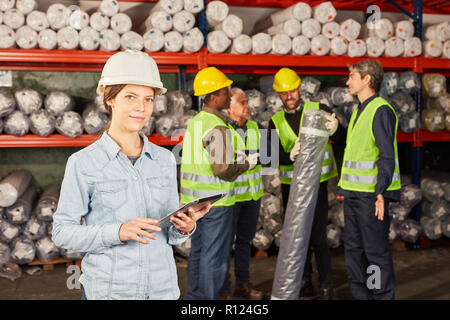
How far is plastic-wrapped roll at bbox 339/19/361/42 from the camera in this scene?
5.29 m

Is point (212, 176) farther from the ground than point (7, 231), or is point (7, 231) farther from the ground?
point (212, 176)

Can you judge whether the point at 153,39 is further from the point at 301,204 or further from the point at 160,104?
the point at 301,204

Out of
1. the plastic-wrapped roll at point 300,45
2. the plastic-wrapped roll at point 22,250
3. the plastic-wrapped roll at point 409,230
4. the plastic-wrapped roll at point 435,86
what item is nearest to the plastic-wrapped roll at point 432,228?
the plastic-wrapped roll at point 409,230

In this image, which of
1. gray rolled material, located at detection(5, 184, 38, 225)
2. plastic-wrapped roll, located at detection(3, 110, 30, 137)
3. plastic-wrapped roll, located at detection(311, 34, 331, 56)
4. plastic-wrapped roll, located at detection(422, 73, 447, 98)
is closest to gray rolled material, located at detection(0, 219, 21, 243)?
gray rolled material, located at detection(5, 184, 38, 225)

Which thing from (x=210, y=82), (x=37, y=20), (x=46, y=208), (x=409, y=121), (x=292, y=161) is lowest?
(x=46, y=208)

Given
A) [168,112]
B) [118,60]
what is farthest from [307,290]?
[118,60]

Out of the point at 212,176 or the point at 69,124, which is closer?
the point at 212,176

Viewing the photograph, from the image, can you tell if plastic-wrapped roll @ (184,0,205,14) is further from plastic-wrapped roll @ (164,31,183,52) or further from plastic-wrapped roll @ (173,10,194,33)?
plastic-wrapped roll @ (164,31,183,52)

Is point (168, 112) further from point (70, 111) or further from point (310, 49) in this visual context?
point (310, 49)

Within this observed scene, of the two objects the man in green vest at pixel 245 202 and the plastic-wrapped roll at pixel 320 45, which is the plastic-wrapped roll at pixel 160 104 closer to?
the man in green vest at pixel 245 202

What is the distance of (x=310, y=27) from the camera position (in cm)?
514

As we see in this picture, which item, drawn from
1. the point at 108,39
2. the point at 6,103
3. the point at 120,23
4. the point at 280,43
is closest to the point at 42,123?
the point at 6,103

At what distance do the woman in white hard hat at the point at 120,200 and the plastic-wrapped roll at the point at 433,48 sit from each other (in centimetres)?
483

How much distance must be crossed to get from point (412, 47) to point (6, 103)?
182 inches
